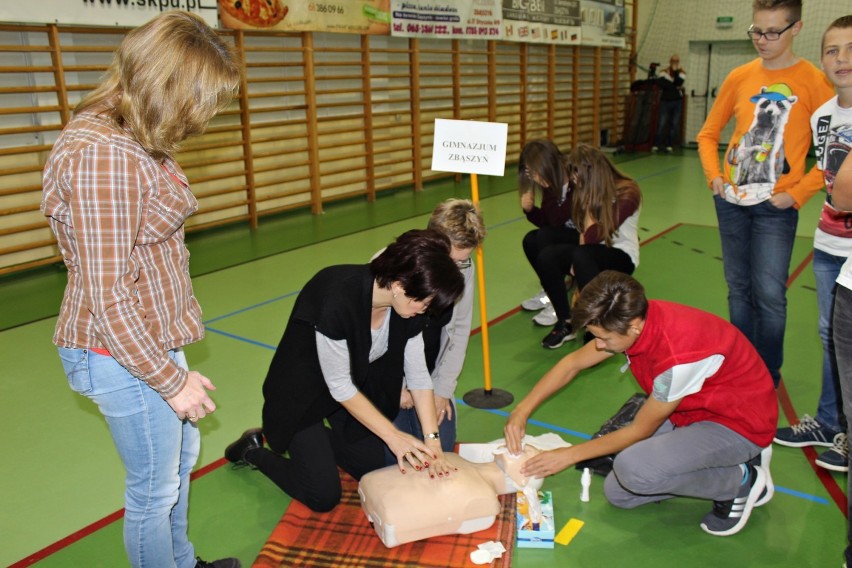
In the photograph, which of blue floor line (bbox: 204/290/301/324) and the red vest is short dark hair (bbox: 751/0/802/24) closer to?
the red vest

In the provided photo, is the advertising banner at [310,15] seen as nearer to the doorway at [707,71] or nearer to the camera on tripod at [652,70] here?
the camera on tripod at [652,70]

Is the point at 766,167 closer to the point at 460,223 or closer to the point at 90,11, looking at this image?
the point at 460,223

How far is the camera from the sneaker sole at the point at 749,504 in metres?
2.23

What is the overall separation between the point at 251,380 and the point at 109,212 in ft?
7.26

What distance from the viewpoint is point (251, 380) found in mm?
3424

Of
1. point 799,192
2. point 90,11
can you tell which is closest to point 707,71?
point 90,11

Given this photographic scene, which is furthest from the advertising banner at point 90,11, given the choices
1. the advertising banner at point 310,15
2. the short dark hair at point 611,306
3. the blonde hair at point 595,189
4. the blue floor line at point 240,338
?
the short dark hair at point 611,306

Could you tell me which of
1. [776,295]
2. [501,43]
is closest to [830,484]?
[776,295]

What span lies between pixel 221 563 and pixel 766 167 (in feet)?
8.07

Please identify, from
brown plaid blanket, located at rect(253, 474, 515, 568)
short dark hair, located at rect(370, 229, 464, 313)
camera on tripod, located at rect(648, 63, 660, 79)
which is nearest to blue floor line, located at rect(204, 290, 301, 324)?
brown plaid blanket, located at rect(253, 474, 515, 568)

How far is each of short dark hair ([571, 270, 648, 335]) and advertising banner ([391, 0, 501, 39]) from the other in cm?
619

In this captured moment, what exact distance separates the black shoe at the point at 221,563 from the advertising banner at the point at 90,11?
3.61 m

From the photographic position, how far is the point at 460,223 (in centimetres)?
256

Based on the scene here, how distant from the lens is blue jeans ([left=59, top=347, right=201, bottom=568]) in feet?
4.87
